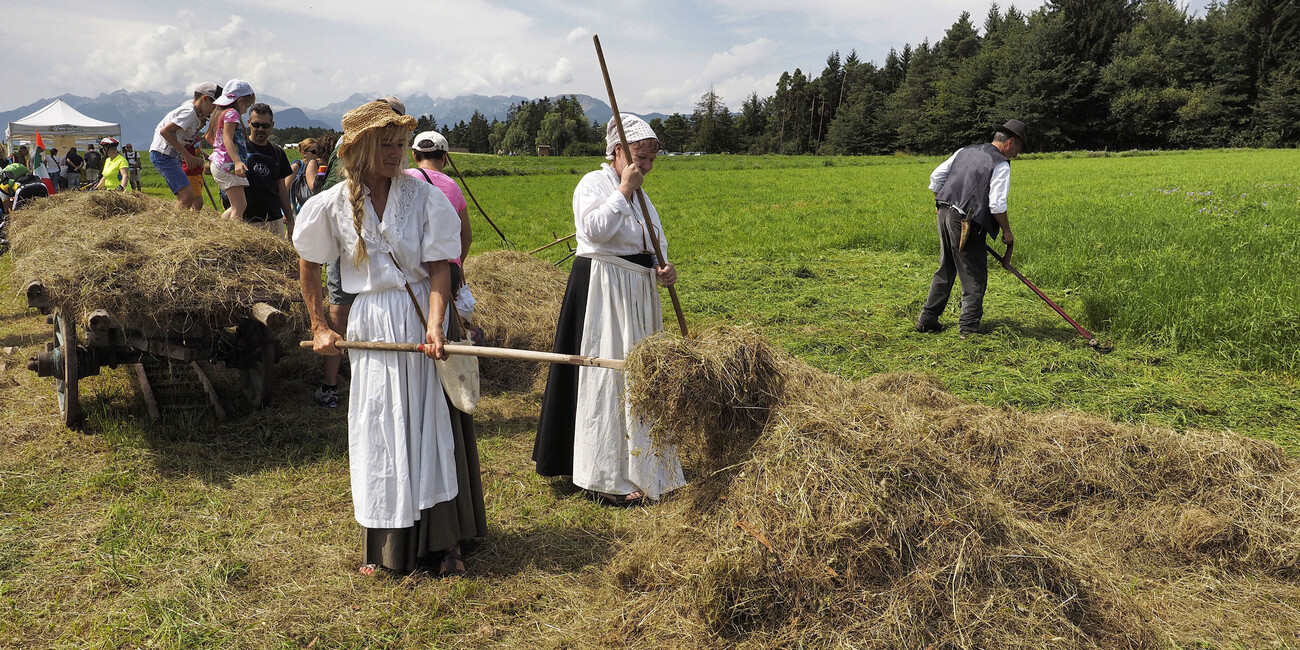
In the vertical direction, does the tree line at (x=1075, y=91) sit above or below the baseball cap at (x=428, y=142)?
above

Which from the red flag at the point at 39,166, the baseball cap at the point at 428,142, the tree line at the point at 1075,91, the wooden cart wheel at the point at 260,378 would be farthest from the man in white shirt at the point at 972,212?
the tree line at the point at 1075,91

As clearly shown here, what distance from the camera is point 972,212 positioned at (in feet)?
22.5

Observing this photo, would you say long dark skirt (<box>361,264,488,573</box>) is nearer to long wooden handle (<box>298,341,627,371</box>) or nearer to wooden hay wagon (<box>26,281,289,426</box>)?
long wooden handle (<box>298,341,627,371</box>)

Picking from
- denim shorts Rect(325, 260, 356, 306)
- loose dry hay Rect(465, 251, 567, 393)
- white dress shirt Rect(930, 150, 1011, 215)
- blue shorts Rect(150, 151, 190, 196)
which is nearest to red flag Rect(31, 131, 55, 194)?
blue shorts Rect(150, 151, 190, 196)

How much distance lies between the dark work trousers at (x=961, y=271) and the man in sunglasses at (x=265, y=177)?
6.02 meters

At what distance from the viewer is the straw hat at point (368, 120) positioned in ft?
9.88

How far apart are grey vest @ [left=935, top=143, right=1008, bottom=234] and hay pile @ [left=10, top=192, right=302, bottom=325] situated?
5647 mm

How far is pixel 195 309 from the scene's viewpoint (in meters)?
4.26

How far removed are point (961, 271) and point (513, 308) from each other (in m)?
4.30

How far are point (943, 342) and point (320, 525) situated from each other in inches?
221

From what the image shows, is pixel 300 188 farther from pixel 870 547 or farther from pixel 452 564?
pixel 870 547

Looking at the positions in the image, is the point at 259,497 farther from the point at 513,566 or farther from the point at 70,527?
the point at 513,566

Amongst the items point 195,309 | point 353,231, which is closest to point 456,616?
point 353,231

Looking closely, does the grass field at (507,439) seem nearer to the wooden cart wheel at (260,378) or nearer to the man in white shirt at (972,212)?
the wooden cart wheel at (260,378)
